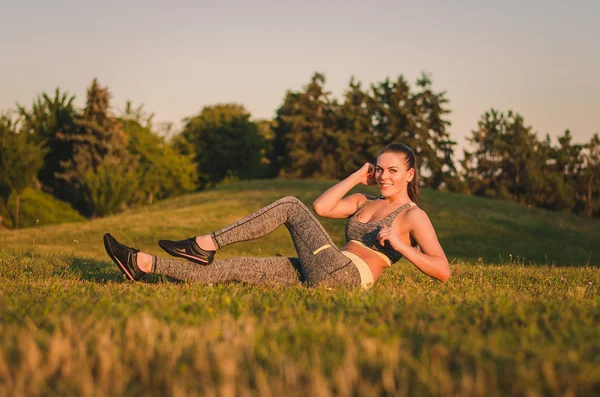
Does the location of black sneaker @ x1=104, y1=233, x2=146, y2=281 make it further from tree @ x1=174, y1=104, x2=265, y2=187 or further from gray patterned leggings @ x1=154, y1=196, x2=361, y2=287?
tree @ x1=174, y1=104, x2=265, y2=187

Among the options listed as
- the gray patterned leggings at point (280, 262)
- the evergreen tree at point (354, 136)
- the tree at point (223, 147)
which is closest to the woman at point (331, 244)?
the gray patterned leggings at point (280, 262)

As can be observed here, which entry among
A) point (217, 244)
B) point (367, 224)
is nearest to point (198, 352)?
point (217, 244)

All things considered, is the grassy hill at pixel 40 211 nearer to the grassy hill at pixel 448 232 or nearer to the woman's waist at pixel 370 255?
the grassy hill at pixel 448 232

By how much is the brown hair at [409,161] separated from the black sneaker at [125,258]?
328 centimetres

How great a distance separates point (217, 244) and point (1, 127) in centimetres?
4544

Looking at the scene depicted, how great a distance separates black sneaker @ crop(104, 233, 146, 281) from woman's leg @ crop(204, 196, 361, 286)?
3.02ft

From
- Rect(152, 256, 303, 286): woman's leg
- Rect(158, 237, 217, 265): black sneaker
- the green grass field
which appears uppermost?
Rect(158, 237, 217, 265): black sneaker

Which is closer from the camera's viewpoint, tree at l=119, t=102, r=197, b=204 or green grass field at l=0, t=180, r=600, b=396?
green grass field at l=0, t=180, r=600, b=396

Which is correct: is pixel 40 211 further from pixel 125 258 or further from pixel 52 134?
pixel 125 258

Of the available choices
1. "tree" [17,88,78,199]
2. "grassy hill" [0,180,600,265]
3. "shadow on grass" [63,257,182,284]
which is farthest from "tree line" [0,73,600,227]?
"shadow on grass" [63,257,182,284]

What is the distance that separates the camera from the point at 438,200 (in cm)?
3903

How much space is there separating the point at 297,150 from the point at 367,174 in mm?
66986

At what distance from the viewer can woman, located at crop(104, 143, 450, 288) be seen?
6410 millimetres

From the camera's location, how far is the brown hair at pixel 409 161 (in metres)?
7.24
